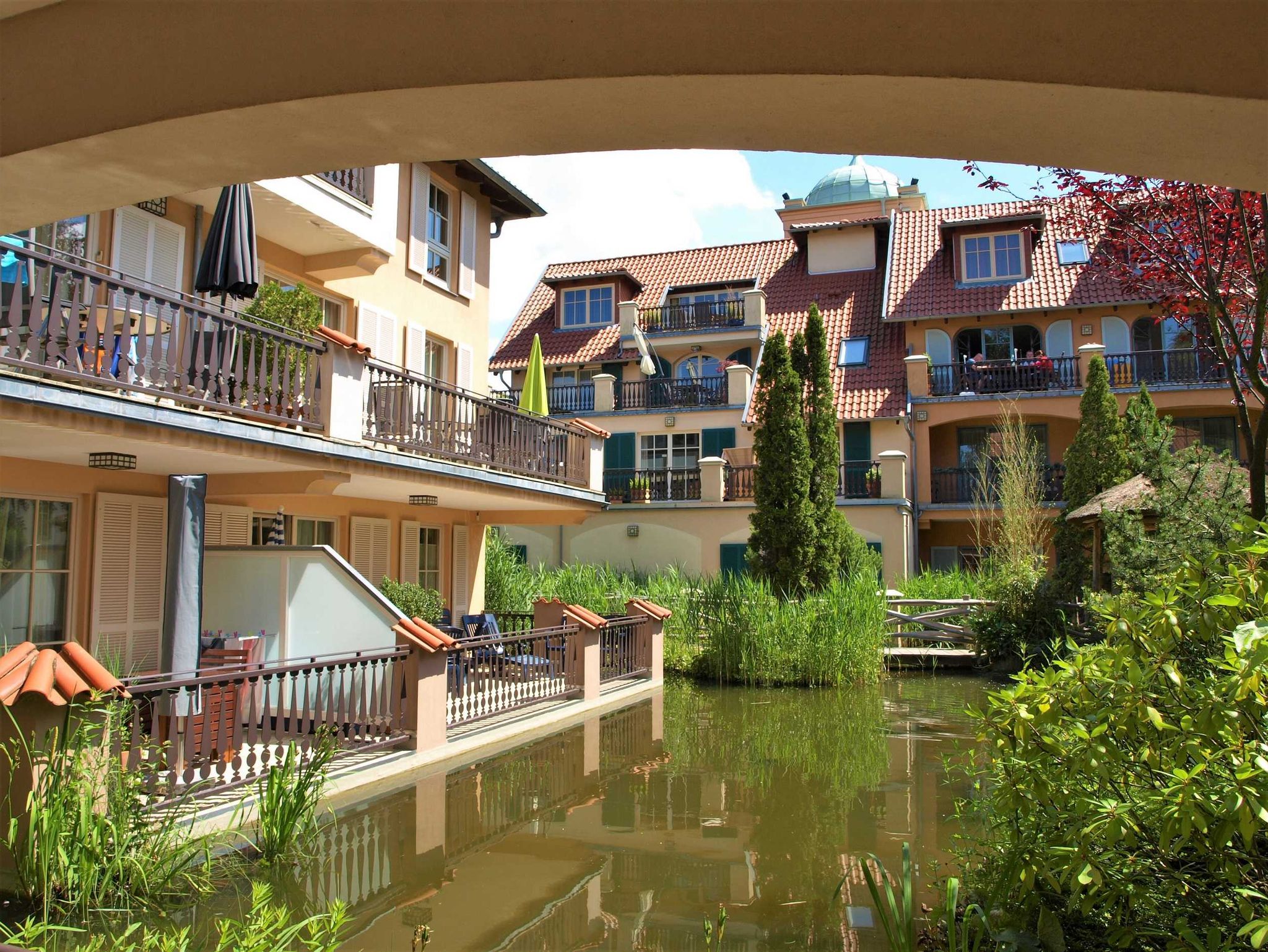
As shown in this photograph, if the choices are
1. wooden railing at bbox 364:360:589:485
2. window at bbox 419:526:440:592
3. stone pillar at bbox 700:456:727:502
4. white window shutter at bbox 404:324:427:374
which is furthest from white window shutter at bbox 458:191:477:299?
stone pillar at bbox 700:456:727:502

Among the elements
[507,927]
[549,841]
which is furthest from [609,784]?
[507,927]

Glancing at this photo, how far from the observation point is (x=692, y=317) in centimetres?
3344

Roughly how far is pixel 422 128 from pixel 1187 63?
1.80 meters

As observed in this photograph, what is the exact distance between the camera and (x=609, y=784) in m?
10.1

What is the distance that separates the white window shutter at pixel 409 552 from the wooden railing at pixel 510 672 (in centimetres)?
264

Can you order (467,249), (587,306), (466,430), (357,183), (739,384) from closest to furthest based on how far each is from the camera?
1. (357,183)
2. (466,430)
3. (467,249)
4. (739,384)
5. (587,306)

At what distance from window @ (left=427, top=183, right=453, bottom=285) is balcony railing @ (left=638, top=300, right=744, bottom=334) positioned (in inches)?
612

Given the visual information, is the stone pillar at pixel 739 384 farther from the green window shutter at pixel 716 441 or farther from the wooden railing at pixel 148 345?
the wooden railing at pixel 148 345

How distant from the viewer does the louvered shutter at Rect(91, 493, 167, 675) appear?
36.7 feet

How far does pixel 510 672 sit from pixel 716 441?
1865 centimetres

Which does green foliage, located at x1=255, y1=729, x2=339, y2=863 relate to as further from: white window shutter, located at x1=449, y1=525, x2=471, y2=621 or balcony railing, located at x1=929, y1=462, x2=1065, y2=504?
balcony railing, located at x1=929, y1=462, x2=1065, y2=504

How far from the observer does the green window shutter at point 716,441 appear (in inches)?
1219

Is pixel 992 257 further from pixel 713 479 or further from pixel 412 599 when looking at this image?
pixel 412 599

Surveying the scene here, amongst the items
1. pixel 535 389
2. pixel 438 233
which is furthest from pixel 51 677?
pixel 535 389
